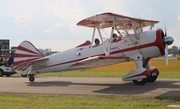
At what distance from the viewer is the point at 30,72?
1641 cm

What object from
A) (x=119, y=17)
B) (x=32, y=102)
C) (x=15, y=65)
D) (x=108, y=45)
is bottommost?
(x=32, y=102)

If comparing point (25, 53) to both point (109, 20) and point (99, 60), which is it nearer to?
point (109, 20)

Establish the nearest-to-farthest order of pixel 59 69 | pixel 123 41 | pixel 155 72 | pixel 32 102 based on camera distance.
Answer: pixel 32 102 < pixel 123 41 < pixel 155 72 < pixel 59 69

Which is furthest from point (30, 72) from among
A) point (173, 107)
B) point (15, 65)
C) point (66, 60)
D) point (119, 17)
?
point (173, 107)

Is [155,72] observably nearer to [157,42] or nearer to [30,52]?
[157,42]

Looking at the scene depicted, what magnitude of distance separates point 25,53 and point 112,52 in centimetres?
615

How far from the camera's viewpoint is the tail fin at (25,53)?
16.8 meters

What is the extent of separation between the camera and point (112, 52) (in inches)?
573

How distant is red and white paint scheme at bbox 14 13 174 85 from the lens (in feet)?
43.2

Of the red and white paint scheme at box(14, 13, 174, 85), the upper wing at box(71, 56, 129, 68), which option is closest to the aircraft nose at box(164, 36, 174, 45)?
the red and white paint scheme at box(14, 13, 174, 85)

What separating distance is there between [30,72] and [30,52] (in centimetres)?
142

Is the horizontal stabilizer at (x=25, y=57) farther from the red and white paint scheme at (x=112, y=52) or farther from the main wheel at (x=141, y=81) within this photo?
the main wheel at (x=141, y=81)

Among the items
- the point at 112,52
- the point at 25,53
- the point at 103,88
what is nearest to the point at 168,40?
the point at 112,52

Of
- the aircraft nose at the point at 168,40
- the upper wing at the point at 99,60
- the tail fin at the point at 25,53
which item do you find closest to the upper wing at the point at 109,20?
Result: the aircraft nose at the point at 168,40
